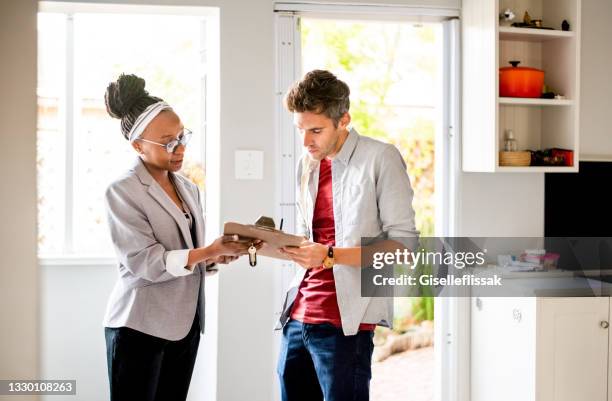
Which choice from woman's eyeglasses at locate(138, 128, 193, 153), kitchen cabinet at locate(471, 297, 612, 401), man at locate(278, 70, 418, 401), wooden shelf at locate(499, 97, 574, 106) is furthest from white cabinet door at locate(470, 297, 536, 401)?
woman's eyeglasses at locate(138, 128, 193, 153)

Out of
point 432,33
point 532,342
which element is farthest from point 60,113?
point 432,33

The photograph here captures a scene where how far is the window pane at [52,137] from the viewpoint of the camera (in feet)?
12.2

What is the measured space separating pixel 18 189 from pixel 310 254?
1523 mm

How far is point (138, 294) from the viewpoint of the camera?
6.90 feet

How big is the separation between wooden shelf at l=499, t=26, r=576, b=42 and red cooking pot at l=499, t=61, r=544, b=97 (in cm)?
15

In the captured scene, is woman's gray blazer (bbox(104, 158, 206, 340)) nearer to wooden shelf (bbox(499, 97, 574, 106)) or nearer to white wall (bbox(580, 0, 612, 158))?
wooden shelf (bbox(499, 97, 574, 106))

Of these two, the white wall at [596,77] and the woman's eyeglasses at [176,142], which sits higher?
the white wall at [596,77]

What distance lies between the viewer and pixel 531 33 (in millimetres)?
3184

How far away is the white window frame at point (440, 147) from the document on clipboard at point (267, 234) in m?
1.10

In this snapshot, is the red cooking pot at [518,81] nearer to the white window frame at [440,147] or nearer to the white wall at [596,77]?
the white window frame at [440,147]

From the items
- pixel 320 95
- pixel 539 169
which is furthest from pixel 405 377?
pixel 320 95

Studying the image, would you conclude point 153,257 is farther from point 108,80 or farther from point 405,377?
point 405,377

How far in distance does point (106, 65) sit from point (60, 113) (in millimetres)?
386

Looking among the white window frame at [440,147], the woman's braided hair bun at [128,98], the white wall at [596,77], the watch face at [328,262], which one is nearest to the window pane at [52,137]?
the white window frame at [440,147]
